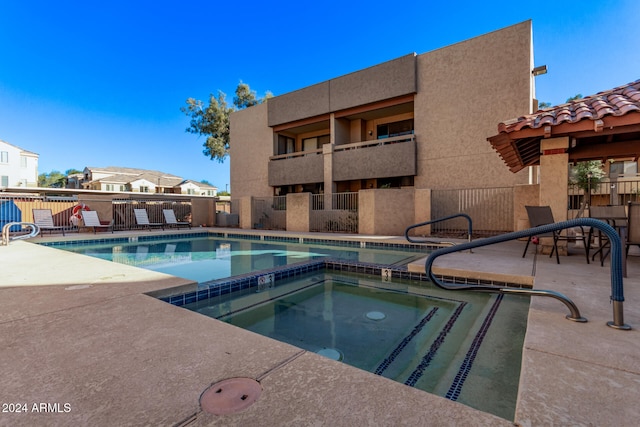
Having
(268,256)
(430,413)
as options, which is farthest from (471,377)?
(268,256)

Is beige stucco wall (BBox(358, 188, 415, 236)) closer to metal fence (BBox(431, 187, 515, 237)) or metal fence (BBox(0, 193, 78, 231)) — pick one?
metal fence (BBox(431, 187, 515, 237))

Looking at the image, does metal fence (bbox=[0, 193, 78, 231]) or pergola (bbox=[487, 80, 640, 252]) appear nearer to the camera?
pergola (bbox=[487, 80, 640, 252])

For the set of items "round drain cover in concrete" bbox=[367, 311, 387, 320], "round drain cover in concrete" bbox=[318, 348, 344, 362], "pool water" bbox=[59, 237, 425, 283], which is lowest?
"round drain cover in concrete" bbox=[318, 348, 344, 362]

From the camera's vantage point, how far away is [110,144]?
73125 mm

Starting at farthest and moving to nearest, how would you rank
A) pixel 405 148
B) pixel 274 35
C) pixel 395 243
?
pixel 274 35 → pixel 405 148 → pixel 395 243

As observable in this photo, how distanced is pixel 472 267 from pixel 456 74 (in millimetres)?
11336

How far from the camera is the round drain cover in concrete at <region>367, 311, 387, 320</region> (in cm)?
368

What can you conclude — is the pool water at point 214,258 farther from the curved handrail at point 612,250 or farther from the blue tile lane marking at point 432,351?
the curved handrail at point 612,250

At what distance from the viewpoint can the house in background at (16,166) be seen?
3691cm

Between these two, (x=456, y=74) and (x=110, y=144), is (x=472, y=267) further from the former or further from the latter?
(x=110, y=144)

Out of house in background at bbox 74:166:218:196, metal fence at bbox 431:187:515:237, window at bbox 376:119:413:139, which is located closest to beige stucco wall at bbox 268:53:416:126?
window at bbox 376:119:413:139

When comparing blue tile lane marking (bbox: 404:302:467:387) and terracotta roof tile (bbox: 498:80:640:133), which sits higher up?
terracotta roof tile (bbox: 498:80:640:133)

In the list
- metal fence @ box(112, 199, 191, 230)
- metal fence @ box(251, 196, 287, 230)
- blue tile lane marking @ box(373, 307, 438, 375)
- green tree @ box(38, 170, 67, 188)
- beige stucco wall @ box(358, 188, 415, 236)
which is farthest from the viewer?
green tree @ box(38, 170, 67, 188)

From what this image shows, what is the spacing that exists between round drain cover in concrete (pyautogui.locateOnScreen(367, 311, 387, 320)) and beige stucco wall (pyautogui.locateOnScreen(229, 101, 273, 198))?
635 inches
